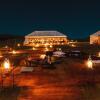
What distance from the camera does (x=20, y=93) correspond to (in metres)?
23.2

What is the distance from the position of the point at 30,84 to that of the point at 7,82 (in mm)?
2037

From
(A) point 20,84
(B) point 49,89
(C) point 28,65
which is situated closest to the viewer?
(B) point 49,89

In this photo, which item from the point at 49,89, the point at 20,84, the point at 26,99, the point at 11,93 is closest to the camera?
the point at 26,99

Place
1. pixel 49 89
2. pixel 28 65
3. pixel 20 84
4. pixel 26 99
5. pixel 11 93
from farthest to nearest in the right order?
1. pixel 28 65
2. pixel 20 84
3. pixel 49 89
4. pixel 11 93
5. pixel 26 99

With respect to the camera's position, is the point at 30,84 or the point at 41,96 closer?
the point at 41,96

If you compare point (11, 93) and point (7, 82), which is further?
point (7, 82)

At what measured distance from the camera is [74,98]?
21109mm

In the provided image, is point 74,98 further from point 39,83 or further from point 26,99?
point 39,83

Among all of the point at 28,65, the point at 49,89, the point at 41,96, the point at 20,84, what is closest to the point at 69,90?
the point at 49,89

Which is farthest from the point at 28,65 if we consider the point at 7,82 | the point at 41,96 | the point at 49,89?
the point at 41,96

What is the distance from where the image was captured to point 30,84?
91.9 feet

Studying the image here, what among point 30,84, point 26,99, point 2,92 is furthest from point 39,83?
point 26,99

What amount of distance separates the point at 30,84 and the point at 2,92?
183 inches

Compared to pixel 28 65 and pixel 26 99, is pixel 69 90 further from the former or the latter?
pixel 28 65
